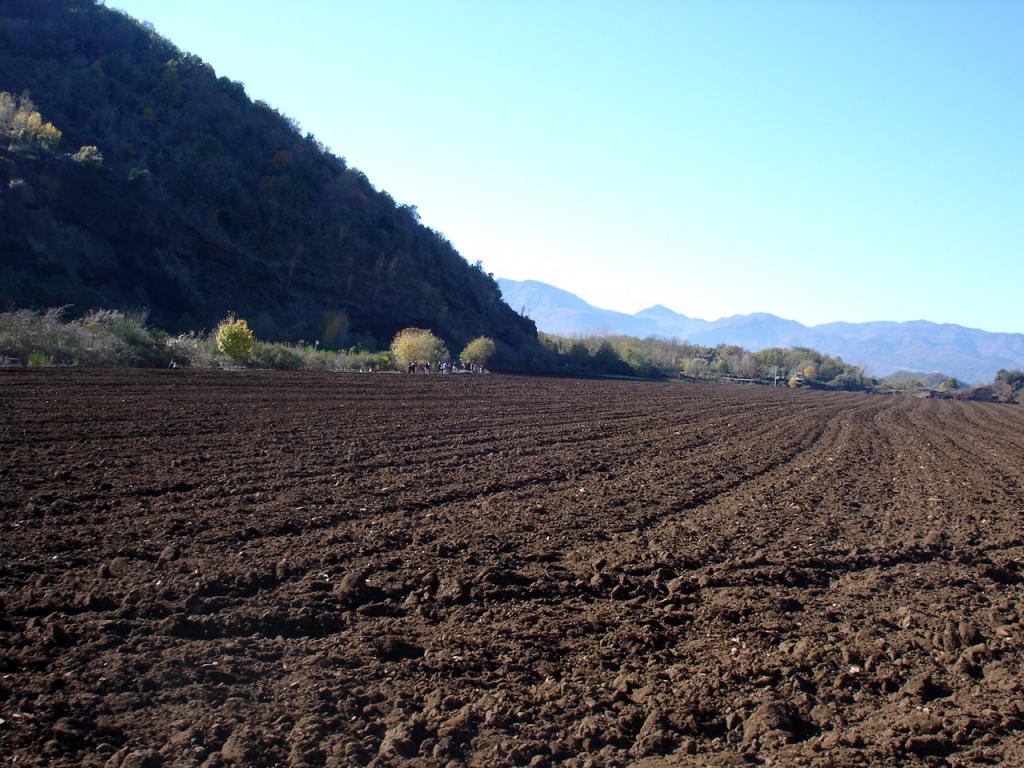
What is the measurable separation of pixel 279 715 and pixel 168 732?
0.55 meters

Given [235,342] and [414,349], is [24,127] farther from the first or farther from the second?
[414,349]

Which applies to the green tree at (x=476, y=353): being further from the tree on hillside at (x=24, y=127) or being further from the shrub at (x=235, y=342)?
the tree on hillside at (x=24, y=127)

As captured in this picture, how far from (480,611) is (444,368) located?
41179 millimetres

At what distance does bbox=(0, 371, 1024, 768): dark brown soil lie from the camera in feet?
14.3

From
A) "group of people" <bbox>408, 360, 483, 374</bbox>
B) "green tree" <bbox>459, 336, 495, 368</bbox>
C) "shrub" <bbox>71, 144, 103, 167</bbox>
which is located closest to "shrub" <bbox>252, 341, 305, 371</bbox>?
"group of people" <bbox>408, 360, 483, 374</bbox>

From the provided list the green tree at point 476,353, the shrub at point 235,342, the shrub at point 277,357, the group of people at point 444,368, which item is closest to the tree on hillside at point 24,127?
the shrub at point 277,357

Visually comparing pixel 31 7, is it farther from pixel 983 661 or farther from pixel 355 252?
pixel 983 661

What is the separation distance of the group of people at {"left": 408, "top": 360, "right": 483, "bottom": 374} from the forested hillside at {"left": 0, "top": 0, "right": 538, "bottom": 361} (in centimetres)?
596

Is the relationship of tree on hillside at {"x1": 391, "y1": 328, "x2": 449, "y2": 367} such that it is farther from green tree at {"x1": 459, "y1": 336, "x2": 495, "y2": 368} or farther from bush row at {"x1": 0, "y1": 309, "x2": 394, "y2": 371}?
bush row at {"x1": 0, "y1": 309, "x2": 394, "y2": 371}

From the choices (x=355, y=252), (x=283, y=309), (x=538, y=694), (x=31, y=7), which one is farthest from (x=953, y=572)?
(x=31, y=7)

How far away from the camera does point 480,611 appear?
622 cm

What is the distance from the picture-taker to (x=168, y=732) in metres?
4.20

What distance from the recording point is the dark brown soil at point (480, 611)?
4.36 m

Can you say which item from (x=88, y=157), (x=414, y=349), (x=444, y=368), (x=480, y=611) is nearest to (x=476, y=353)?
(x=444, y=368)
